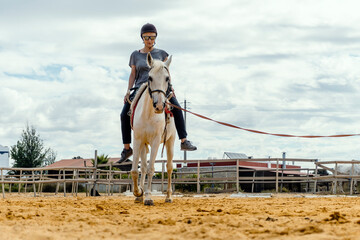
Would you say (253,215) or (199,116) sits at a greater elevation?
(199,116)

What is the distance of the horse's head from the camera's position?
8.30 meters

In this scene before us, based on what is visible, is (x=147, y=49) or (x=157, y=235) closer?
(x=157, y=235)

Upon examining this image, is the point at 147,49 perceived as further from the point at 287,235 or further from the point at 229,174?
the point at 229,174

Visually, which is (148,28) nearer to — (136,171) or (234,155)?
(136,171)

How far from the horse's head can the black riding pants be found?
116 cm

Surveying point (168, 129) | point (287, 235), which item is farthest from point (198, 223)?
point (168, 129)

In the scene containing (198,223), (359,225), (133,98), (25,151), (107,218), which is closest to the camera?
(359,225)

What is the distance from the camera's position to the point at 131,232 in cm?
550

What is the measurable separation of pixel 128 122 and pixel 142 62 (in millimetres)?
1188

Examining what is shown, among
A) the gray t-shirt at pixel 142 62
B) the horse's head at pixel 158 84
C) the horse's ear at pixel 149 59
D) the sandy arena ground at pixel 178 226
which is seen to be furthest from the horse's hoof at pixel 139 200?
the sandy arena ground at pixel 178 226

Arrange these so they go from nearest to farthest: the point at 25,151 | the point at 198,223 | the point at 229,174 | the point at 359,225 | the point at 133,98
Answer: the point at 359,225, the point at 198,223, the point at 133,98, the point at 229,174, the point at 25,151

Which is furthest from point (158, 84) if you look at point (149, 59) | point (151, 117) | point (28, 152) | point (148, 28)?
point (28, 152)

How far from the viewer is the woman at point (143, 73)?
390 inches

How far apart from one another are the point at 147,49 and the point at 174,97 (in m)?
1.08
